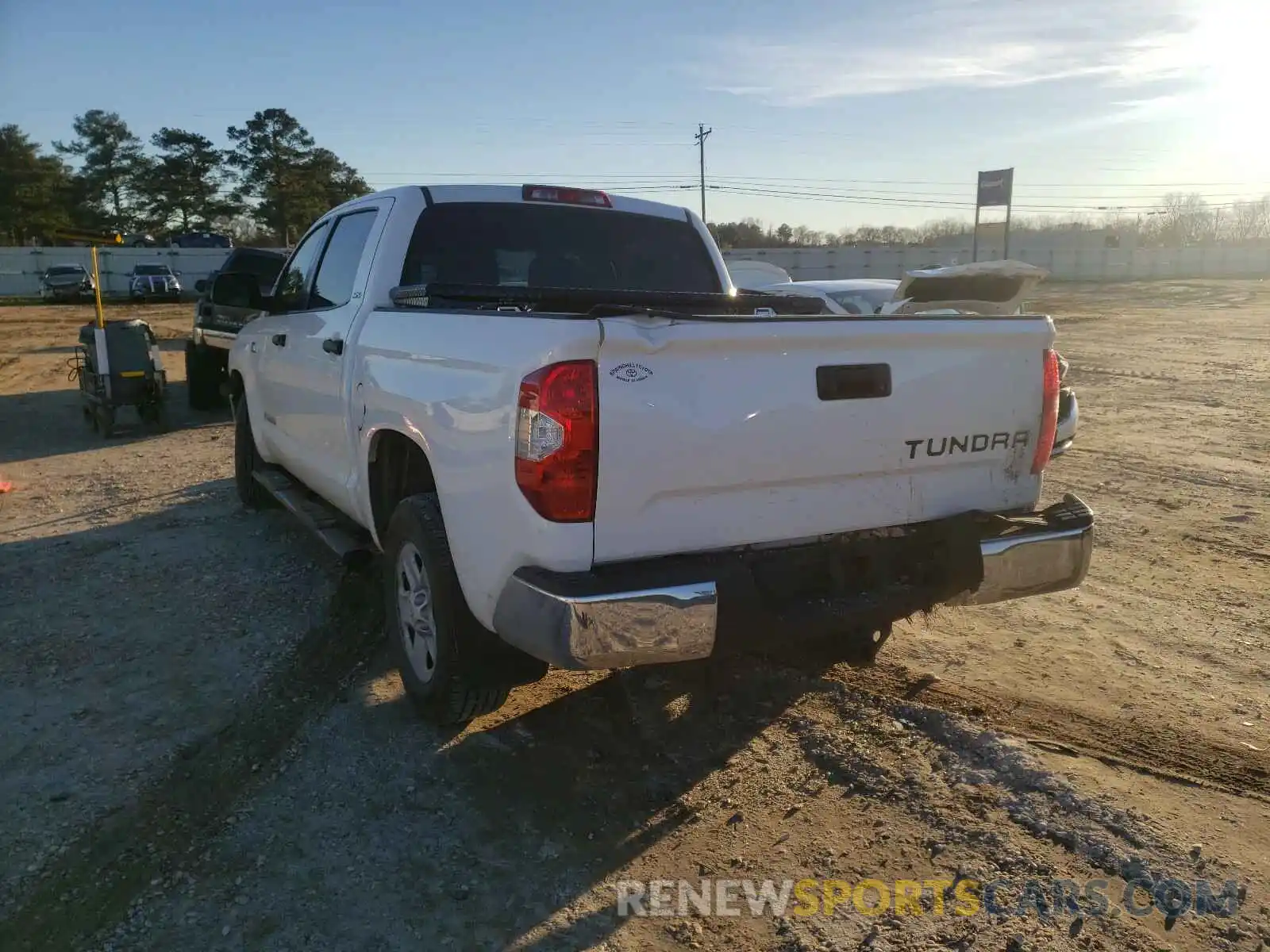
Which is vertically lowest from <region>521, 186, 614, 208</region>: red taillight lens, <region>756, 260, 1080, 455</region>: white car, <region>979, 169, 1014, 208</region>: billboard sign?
<region>756, 260, 1080, 455</region>: white car

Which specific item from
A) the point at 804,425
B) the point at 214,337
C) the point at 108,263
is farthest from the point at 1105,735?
the point at 108,263

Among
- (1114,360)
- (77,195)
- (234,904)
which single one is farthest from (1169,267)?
(234,904)

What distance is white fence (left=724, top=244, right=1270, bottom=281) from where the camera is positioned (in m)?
54.6

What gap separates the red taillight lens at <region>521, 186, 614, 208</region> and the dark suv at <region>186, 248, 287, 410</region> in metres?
7.64

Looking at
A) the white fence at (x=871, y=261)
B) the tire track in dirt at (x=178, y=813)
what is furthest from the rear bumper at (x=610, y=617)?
the white fence at (x=871, y=261)

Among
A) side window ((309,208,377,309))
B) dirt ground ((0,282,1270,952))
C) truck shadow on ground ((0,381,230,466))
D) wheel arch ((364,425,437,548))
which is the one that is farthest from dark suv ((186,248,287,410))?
wheel arch ((364,425,437,548))

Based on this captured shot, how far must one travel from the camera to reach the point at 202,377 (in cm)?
1222

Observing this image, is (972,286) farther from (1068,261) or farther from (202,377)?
(1068,261)

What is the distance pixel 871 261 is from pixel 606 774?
54.7 metres

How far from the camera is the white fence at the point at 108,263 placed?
1692 inches

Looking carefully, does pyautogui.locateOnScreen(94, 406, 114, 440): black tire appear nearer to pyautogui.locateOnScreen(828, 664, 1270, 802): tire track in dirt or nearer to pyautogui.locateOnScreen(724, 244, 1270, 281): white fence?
pyautogui.locateOnScreen(828, 664, 1270, 802): tire track in dirt

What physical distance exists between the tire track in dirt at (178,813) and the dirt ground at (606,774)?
1 cm

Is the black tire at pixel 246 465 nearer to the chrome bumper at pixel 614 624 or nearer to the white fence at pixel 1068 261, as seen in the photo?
the chrome bumper at pixel 614 624

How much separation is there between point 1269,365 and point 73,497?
661 inches
